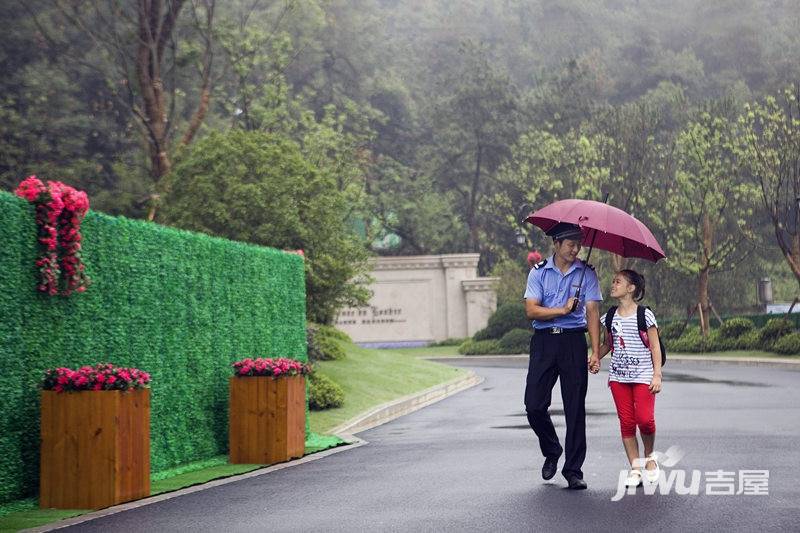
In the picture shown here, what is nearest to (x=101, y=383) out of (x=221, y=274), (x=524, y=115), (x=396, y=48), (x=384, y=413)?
(x=221, y=274)

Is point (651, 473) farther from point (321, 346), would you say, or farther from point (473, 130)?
point (473, 130)

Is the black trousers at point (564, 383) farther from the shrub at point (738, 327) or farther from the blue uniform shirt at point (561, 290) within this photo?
the shrub at point (738, 327)

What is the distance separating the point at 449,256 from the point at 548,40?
40.6m

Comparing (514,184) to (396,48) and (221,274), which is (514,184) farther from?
(221,274)

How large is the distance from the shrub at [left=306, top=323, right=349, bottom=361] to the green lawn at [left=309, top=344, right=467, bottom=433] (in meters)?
0.21

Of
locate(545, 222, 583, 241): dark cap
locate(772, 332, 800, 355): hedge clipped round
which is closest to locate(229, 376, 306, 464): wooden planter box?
locate(545, 222, 583, 241): dark cap

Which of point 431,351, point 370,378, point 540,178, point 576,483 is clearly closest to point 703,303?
point 540,178

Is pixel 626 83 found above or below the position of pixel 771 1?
below

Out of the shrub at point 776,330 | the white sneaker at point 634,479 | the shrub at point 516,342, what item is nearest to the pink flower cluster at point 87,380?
the white sneaker at point 634,479

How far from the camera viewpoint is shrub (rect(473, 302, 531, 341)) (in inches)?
2080

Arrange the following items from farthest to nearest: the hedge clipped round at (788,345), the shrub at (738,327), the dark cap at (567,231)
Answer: the shrub at (738,327) < the hedge clipped round at (788,345) < the dark cap at (567,231)

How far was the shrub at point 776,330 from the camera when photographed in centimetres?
3994

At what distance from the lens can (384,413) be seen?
22156 millimetres

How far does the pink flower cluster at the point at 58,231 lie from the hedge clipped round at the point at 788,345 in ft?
102
